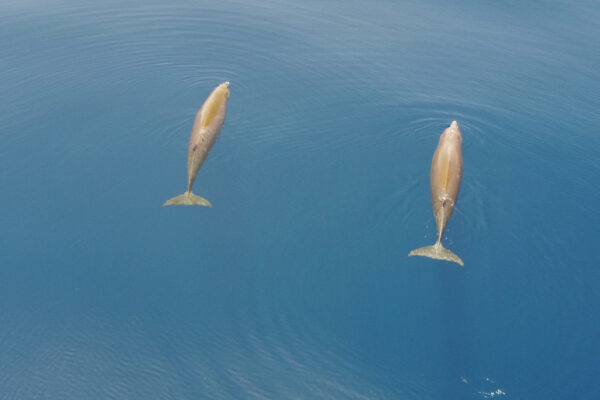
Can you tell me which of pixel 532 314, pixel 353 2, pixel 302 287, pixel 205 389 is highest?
pixel 353 2

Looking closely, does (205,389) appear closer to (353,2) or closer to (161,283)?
(161,283)

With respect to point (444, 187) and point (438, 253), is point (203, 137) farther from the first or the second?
point (438, 253)

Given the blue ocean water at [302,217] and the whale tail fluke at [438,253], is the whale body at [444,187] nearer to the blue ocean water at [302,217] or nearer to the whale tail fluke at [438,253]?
the whale tail fluke at [438,253]

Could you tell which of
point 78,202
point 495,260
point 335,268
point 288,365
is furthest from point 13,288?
point 495,260

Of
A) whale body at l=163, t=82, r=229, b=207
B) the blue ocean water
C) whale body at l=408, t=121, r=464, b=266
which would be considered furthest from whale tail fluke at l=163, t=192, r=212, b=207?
whale body at l=408, t=121, r=464, b=266

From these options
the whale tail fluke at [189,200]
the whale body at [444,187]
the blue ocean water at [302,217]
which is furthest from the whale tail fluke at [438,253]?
the whale tail fluke at [189,200]

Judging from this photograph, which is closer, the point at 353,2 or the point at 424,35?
the point at 424,35

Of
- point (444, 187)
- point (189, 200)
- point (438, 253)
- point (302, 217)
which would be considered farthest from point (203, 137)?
point (438, 253)

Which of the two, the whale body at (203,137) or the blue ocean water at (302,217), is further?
the whale body at (203,137)
